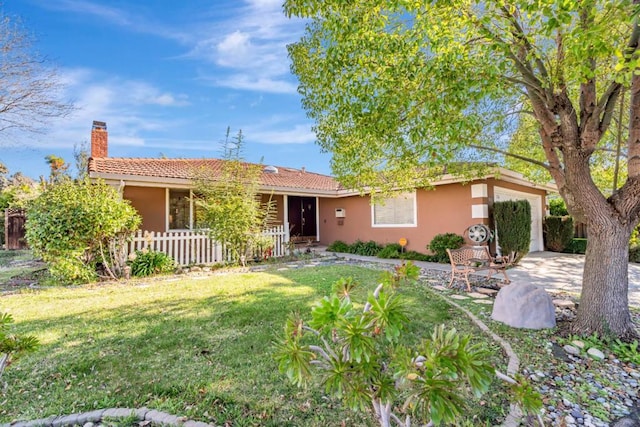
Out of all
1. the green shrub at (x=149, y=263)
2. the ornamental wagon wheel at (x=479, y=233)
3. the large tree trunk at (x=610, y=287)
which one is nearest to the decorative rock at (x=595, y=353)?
the large tree trunk at (x=610, y=287)

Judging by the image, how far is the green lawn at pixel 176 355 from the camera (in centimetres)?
236

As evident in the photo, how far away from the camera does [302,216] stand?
1498 cm

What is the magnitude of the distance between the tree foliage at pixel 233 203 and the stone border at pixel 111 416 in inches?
240

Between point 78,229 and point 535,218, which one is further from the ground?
point 535,218

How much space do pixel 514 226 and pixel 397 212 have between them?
3597 millimetres

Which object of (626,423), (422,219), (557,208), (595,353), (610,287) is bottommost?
(626,423)

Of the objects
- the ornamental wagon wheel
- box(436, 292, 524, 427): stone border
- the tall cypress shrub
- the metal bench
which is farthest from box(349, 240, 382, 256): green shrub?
box(436, 292, 524, 427): stone border

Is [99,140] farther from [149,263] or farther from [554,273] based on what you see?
[554,273]

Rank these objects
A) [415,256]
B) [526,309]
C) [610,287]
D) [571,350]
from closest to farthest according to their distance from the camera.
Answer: [571,350]
[610,287]
[526,309]
[415,256]

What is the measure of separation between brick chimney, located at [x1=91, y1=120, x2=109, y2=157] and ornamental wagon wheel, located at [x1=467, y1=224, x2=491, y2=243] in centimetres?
1248

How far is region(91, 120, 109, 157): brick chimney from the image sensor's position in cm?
1066

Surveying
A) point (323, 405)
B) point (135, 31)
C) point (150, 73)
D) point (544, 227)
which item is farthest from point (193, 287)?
point (544, 227)

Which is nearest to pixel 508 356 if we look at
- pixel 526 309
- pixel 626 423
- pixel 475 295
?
pixel 626 423

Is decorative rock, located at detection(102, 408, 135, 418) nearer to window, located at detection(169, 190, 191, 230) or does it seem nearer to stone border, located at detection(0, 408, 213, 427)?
stone border, located at detection(0, 408, 213, 427)
